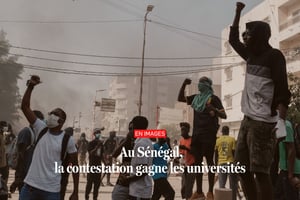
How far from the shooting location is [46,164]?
12.8 feet

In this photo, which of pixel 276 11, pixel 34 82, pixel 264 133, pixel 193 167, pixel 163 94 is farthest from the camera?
pixel 163 94

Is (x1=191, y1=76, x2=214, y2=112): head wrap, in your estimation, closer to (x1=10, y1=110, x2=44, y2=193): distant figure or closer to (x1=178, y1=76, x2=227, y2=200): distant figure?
(x1=178, y1=76, x2=227, y2=200): distant figure

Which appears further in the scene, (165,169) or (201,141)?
(165,169)

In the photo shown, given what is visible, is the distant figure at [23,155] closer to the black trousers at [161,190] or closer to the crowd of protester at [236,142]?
the crowd of protester at [236,142]

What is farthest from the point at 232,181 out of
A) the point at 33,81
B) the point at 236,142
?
the point at 33,81

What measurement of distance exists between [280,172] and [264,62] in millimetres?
2292

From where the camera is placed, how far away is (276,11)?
31.7 metres

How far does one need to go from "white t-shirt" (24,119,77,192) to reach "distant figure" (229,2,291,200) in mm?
1938

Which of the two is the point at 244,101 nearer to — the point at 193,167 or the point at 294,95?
the point at 193,167

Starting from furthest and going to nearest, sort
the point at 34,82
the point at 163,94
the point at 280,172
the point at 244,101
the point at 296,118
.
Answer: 1. the point at 163,94
2. the point at 296,118
3. the point at 280,172
4. the point at 34,82
5. the point at 244,101

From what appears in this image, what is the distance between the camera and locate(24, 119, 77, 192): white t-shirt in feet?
12.5

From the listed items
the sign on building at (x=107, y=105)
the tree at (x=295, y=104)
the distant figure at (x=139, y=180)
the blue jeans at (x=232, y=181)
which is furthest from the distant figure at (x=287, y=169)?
the sign on building at (x=107, y=105)

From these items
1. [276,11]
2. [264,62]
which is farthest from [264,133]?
[276,11]

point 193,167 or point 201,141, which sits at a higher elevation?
point 201,141
